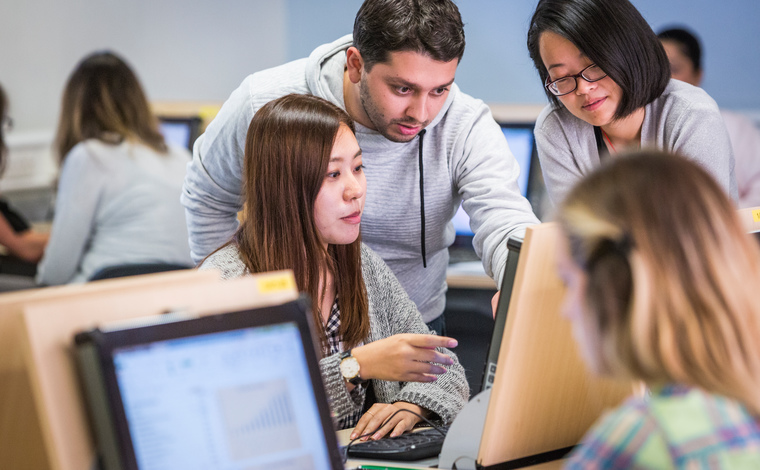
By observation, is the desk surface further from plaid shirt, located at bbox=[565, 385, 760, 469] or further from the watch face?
plaid shirt, located at bbox=[565, 385, 760, 469]

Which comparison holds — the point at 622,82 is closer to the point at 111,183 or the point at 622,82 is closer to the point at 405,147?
the point at 405,147

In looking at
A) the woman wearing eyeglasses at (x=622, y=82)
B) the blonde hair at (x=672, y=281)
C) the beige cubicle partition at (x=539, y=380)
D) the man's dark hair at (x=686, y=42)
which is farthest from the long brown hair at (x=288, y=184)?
the man's dark hair at (x=686, y=42)

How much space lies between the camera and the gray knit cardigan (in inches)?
52.5

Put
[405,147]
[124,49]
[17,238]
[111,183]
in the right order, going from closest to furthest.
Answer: [405,147]
[111,183]
[17,238]
[124,49]

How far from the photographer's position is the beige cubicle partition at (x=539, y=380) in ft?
3.04

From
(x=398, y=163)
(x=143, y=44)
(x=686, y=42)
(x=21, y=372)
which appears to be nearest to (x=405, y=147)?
(x=398, y=163)

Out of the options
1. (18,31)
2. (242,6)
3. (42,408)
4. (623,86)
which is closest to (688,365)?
(42,408)

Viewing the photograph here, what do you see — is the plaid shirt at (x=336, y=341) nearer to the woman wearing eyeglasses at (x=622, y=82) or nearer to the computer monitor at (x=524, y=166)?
the woman wearing eyeglasses at (x=622, y=82)

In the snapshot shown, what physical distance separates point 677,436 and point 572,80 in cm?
101

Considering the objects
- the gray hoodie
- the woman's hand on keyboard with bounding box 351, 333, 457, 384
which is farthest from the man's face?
the woman's hand on keyboard with bounding box 351, 333, 457, 384

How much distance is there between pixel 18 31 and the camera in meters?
3.99

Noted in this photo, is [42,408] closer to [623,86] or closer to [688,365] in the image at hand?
[688,365]

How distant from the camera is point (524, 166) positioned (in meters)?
2.84

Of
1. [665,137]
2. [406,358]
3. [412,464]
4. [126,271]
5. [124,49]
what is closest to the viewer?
[412,464]
